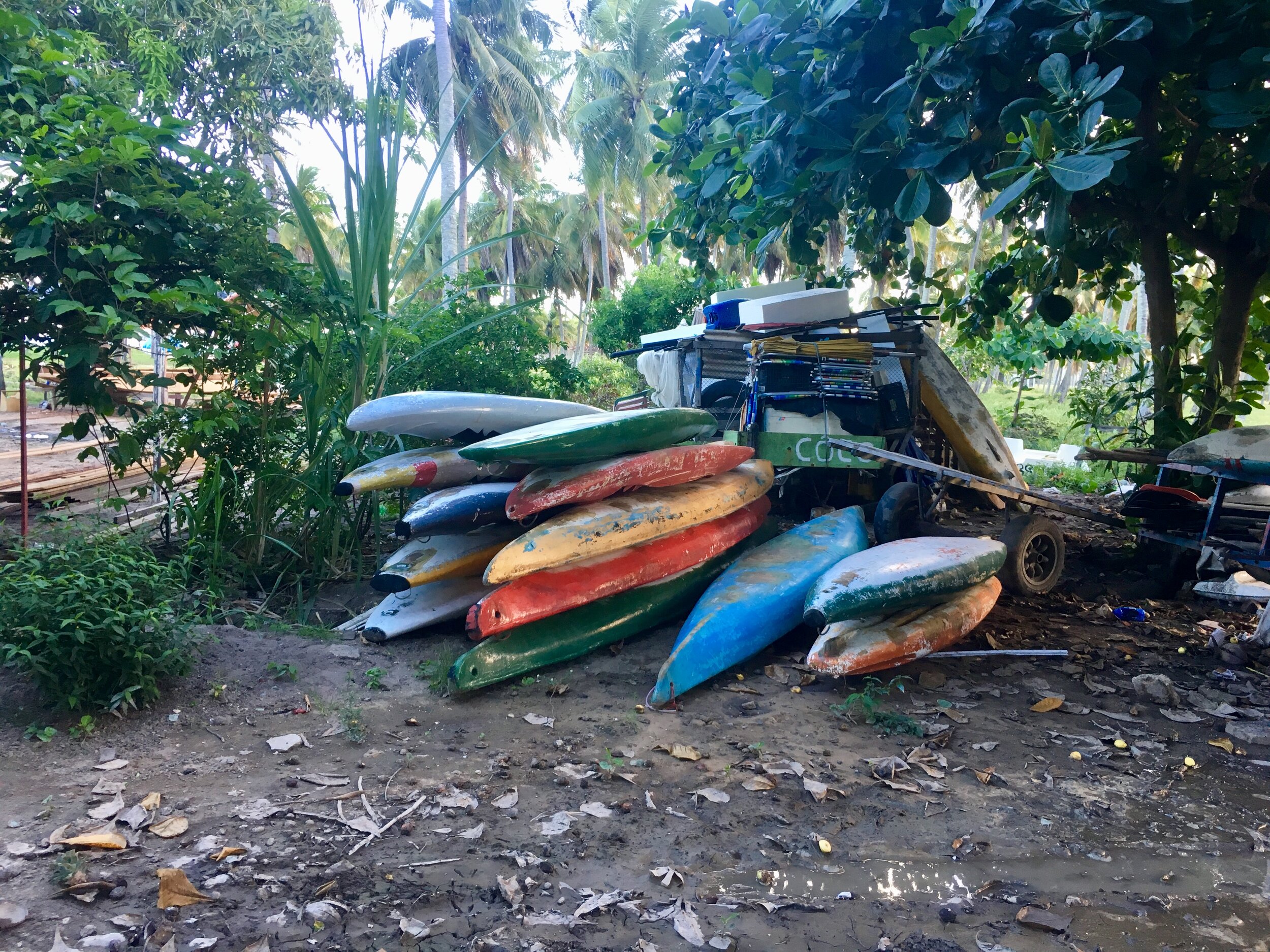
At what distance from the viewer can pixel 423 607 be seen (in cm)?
462

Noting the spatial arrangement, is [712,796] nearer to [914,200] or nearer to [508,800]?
[508,800]

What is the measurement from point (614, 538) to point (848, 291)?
3663 millimetres

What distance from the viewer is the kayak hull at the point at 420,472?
4.74m

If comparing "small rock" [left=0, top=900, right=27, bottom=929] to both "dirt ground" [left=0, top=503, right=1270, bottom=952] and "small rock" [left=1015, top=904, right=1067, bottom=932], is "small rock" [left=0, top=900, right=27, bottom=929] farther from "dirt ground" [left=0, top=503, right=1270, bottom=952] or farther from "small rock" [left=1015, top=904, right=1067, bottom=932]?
"small rock" [left=1015, top=904, right=1067, bottom=932]

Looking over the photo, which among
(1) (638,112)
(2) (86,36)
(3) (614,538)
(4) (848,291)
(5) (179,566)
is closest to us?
(5) (179,566)

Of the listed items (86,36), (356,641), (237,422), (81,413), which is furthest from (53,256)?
(86,36)

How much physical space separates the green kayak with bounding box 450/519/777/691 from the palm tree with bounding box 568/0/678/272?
71.1 feet

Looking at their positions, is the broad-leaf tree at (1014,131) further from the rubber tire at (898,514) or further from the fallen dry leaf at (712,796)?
the fallen dry leaf at (712,796)

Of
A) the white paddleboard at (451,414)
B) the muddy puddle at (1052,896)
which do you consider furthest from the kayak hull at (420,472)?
the muddy puddle at (1052,896)

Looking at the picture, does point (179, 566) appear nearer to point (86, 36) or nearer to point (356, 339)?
point (356, 339)

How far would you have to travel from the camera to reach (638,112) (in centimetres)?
2672

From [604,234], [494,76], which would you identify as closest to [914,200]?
[494,76]

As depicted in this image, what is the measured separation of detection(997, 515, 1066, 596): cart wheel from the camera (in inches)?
202

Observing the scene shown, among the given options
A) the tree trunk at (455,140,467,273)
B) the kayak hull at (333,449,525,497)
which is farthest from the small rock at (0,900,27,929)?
the tree trunk at (455,140,467,273)
